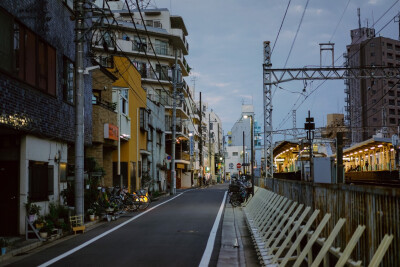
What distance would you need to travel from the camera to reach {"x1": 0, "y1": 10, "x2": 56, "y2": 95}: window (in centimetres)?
1238

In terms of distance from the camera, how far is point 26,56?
13734 mm

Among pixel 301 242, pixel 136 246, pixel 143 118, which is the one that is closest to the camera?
pixel 301 242

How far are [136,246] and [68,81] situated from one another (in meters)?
8.77

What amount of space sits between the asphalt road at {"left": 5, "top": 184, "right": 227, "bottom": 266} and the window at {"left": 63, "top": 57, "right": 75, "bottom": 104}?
5.23m

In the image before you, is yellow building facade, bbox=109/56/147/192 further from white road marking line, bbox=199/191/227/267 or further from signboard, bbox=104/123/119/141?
white road marking line, bbox=199/191/227/267

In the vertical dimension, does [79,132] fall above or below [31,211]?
above

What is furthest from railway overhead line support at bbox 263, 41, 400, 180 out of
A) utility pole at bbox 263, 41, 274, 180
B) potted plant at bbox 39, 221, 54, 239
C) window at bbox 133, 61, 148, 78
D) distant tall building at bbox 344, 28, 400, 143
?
distant tall building at bbox 344, 28, 400, 143

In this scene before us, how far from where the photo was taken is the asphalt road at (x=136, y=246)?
389 inches

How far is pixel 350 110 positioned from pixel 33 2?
108279 millimetres

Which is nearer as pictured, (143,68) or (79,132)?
(79,132)

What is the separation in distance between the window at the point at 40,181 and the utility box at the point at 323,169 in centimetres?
1118

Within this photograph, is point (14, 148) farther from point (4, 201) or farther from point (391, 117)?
point (391, 117)

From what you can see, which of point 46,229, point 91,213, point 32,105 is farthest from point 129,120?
point 46,229

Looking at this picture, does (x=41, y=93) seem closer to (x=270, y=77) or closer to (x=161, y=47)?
(x=270, y=77)
